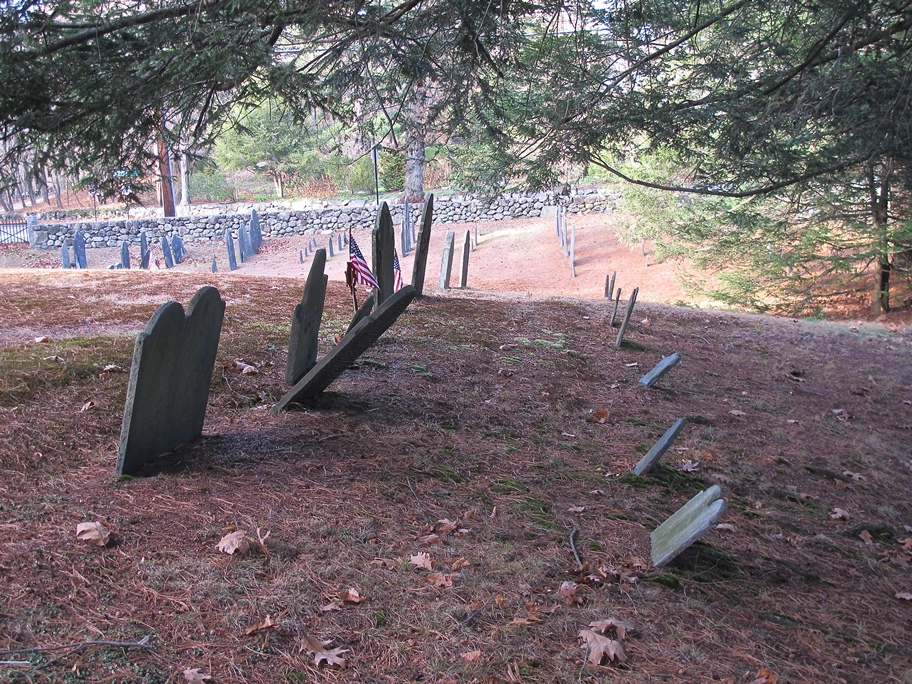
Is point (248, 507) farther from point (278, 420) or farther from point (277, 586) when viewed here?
point (278, 420)

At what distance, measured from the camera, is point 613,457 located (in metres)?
5.49

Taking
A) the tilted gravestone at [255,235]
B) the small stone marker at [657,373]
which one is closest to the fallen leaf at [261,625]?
the small stone marker at [657,373]

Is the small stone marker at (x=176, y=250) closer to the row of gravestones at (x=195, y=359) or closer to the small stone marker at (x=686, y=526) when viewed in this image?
the row of gravestones at (x=195, y=359)

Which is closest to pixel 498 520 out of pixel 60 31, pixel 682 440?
pixel 682 440

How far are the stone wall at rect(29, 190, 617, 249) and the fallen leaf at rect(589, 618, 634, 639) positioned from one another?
102 feet

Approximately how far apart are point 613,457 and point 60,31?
5.41 meters

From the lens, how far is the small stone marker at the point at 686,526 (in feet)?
11.0

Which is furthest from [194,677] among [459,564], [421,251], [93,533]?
[421,251]

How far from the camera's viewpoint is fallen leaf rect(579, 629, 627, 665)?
2.73 meters

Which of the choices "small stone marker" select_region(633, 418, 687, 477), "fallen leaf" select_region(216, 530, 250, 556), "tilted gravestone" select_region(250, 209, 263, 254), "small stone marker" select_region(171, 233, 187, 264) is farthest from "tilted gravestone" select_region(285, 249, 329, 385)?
"tilted gravestone" select_region(250, 209, 263, 254)

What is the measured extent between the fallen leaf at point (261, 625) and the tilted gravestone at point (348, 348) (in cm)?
217

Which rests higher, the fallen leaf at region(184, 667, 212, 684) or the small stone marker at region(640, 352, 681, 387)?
the fallen leaf at region(184, 667, 212, 684)

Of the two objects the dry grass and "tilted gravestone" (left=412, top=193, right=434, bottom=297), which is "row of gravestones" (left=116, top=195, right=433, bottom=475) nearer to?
the dry grass

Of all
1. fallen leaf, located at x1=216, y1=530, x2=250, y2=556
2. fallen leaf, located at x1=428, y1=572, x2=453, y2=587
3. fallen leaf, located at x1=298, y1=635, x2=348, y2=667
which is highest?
fallen leaf, located at x1=216, y1=530, x2=250, y2=556
